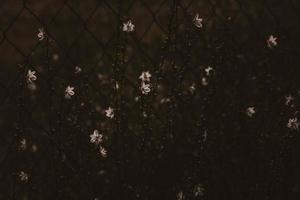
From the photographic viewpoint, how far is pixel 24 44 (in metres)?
6.54

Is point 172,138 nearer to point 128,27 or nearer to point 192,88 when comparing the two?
point 192,88

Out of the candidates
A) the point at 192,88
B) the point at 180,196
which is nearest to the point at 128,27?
the point at 192,88

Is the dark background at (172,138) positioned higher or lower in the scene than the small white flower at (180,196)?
higher

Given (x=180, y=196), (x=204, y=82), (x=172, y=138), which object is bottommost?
(x=180, y=196)

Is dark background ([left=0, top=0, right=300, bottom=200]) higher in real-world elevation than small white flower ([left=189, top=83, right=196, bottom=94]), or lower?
lower

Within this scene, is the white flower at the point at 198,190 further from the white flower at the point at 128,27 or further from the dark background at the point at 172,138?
the white flower at the point at 128,27

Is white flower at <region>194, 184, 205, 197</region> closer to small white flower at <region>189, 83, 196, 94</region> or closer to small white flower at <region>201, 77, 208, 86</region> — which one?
small white flower at <region>189, 83, 196, 94</region>

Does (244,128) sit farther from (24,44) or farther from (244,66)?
(24,44)

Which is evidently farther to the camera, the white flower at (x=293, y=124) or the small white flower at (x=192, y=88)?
the small white flower at (x=192, y=88)

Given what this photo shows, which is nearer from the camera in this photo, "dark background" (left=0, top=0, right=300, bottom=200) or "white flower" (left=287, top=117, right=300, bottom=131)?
"dark background" (left=0, top=0, right=300, bottom=200)

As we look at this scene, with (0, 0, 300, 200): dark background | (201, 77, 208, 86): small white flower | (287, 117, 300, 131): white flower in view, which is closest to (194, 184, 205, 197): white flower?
(0, 0, 300, 200): dark background

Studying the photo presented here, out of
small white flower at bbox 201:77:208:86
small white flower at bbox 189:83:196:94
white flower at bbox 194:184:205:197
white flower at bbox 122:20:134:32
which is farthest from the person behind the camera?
small white flower at bbox 201:77:208:86

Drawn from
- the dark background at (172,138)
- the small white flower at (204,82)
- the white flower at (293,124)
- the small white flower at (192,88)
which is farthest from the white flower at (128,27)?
the white flower at (293,124)

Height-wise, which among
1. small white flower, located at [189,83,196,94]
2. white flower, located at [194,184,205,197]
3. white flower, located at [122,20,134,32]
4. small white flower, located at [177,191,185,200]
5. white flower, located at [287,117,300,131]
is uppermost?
small white flower, located at [189,83,196,94]
